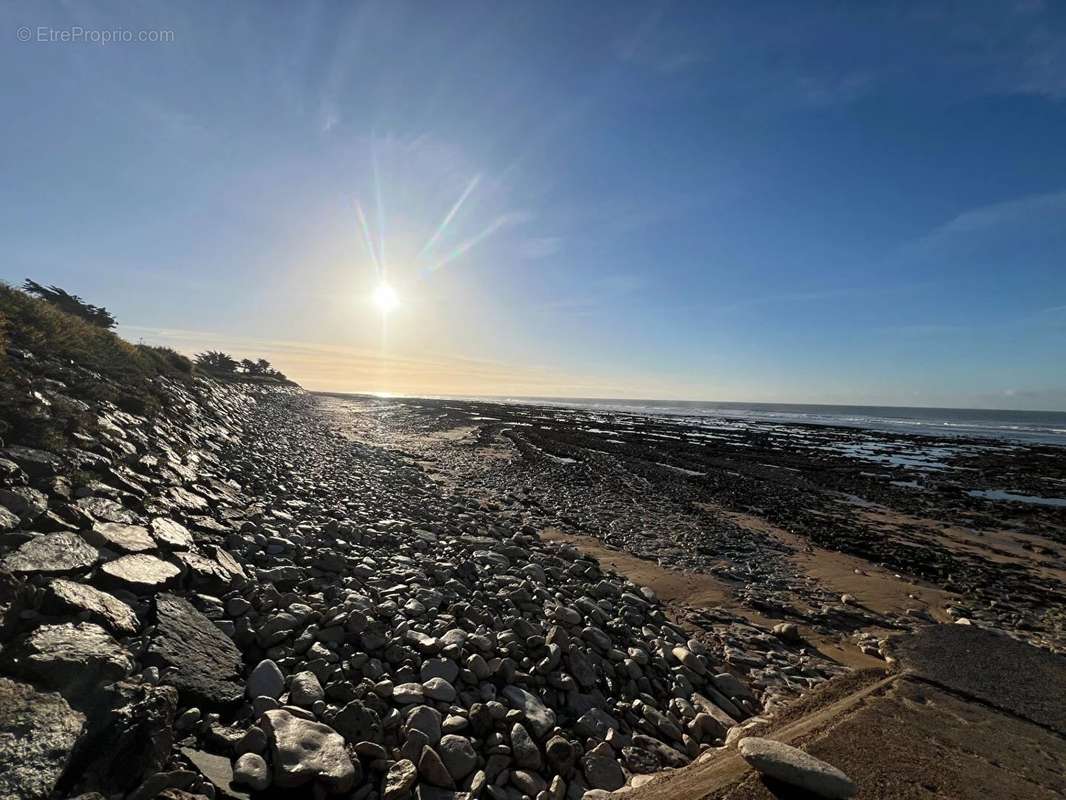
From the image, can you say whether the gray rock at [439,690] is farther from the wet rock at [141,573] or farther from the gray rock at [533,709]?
the wet rock at [141,573]

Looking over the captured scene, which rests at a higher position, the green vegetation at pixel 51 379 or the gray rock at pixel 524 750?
the green vegetation at pixel 51 379

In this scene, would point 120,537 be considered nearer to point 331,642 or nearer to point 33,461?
point 33,461

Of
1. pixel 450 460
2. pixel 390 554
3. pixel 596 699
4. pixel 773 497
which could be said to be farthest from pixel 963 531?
pixel 450 460

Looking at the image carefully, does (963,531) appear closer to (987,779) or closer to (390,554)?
(987,779)

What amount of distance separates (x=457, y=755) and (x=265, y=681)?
5.25 ft

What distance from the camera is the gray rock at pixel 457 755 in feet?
10.6

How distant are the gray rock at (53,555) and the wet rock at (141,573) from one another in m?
0.17

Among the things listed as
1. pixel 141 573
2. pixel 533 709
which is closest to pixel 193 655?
pixel 141 573

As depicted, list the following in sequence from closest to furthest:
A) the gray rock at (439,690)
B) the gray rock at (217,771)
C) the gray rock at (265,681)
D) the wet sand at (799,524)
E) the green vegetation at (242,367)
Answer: the gray rock at (217,771), the gray rock at (265,681), the gray rock at (439,690), the wet sand at (799,524), the green vegetation at (242,367)

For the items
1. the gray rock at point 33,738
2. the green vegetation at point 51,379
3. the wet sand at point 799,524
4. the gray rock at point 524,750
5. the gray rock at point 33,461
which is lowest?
the wet sand at point 799,524

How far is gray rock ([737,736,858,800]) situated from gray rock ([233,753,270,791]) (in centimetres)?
308

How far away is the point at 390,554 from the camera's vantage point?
7.02 metres

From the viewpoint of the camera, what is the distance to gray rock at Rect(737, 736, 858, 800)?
2.88 meters

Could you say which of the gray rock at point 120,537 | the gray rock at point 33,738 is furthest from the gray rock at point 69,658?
the gray rock at point 120,537
